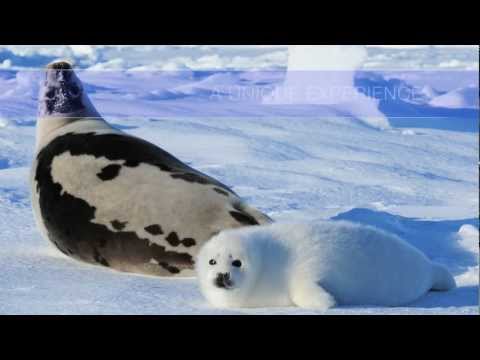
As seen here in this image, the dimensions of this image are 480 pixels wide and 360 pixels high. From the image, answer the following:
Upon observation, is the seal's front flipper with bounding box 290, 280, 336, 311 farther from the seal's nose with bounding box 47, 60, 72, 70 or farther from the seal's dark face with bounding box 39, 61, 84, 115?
the seal's dark face with bounding box 39, 61, 84, 115

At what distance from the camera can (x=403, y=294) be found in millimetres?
3629

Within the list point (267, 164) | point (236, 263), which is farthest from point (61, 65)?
point (236, 263)

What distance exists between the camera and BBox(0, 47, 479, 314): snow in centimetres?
352

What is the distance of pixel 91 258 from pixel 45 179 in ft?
1.73

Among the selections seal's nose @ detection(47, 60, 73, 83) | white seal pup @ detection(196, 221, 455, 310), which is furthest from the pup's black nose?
seal's nose @ detection(47, 60, 73, 83)

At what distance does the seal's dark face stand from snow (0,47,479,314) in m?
0.19

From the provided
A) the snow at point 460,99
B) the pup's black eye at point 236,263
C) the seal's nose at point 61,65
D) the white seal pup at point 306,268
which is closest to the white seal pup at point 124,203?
the seal's nose at point 61,65

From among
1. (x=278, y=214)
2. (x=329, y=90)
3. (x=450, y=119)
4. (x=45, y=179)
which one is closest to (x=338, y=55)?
(x=329, y=90)

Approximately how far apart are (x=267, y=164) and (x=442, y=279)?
1.33 m

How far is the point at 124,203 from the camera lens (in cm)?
436

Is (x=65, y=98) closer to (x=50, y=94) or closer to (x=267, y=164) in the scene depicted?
(x=50, y=94)

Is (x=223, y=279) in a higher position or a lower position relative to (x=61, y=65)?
lower

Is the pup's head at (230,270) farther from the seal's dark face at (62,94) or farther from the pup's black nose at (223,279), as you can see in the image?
the seal's dark face at (62,94)

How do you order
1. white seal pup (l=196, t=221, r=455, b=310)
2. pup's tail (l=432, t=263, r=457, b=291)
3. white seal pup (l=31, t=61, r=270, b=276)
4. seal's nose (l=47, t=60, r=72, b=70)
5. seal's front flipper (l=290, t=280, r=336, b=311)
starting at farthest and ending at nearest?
seal's nose (l=47, t=60, r=72, b=70) → white seal pup (l=31, t=61, r=270, b=276) → pup's tail (l=432, t=263, r=457, b=291) → white seal pup (l=196, t=221, r=455, b=310) → seal's front flipper (l=290, t=280, r=336, b=311)
